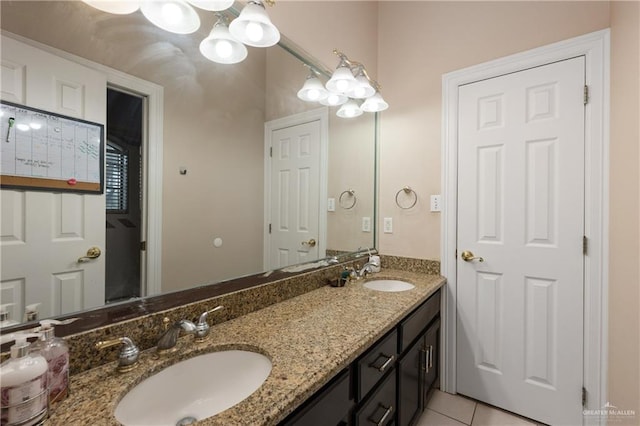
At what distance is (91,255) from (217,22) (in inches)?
37.6

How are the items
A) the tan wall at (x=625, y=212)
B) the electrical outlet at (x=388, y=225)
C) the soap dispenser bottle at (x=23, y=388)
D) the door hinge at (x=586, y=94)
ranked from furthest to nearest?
1. the electrical outlet at (x=388, y=225)
2. the door hinge at (x=586, y=94)
3. the tan wall at (x=625, y=212)
4. the soap dispenser bottle at (x=23, y=388)

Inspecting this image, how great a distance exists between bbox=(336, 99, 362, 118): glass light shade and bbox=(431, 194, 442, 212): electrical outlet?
0.82 m

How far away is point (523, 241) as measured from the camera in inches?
67.1

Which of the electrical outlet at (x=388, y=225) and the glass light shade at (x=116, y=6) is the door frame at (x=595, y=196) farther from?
the glass light shade at (x=116, y=6)

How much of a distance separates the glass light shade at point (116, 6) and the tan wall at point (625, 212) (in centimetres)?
182

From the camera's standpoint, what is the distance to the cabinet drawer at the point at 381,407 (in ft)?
3.31

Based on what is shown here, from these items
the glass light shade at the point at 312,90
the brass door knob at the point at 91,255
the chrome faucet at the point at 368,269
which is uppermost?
the glass light shade at the point at 312,90

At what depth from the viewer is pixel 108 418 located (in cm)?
60

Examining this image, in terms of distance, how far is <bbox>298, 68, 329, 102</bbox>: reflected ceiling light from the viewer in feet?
5.32

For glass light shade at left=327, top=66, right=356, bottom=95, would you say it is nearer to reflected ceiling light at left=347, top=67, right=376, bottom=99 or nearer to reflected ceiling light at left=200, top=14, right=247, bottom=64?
reflected ceiling light at left=347, top=67, right=376, bottom=99

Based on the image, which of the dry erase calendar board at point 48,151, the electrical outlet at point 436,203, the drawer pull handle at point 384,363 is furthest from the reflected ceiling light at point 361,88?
the drawer pull handle at point 384,363

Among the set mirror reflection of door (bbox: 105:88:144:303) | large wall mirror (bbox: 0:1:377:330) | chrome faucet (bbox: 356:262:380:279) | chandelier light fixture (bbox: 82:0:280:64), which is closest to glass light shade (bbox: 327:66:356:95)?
large wall mirror (bbox: 0:1:377:330)

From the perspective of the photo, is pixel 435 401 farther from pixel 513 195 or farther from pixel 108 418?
pixel 108 418

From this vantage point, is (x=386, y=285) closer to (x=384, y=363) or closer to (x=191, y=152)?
(x=384, y=363)
